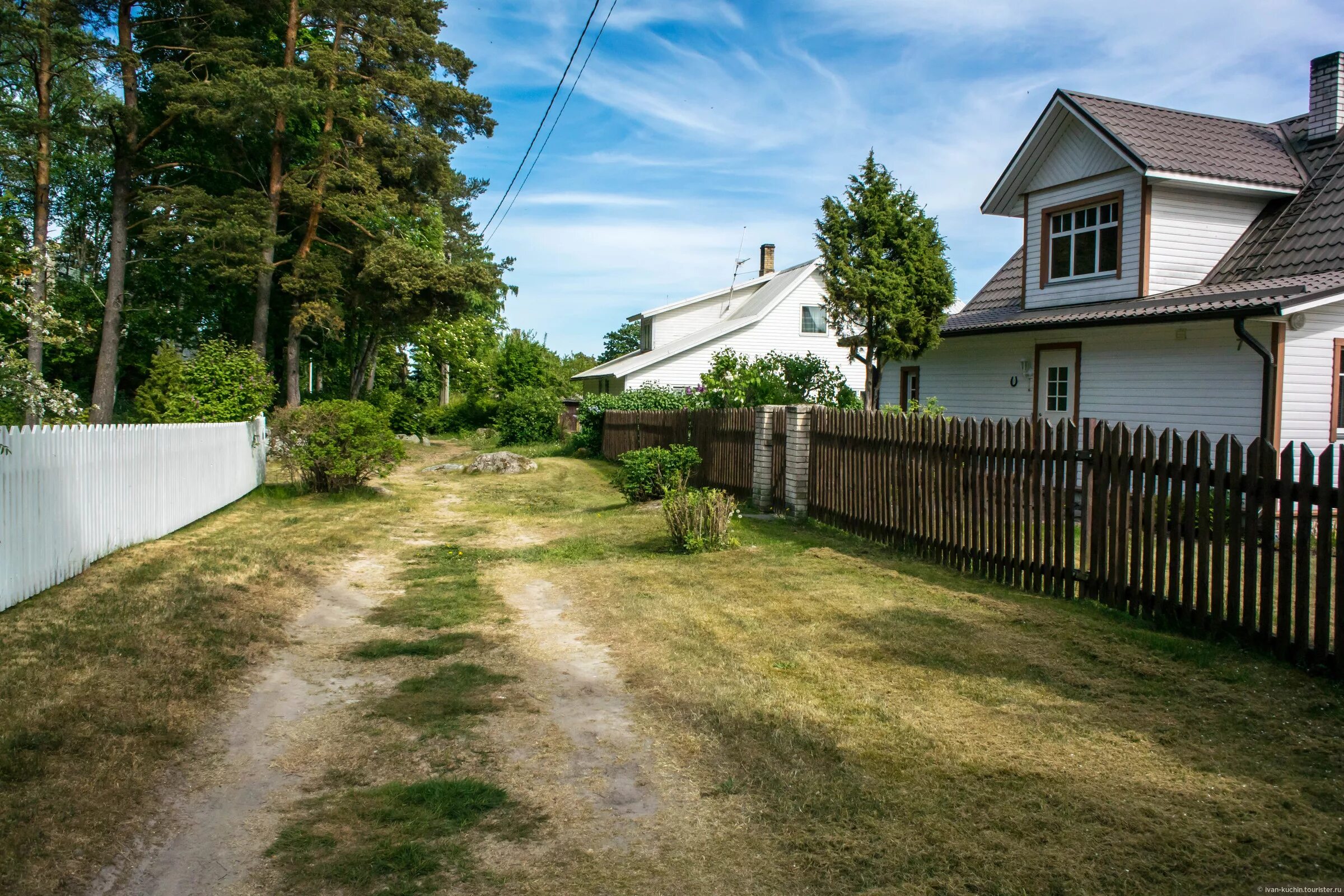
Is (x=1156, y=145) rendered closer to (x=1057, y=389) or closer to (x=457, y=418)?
(x=1057, y=389)

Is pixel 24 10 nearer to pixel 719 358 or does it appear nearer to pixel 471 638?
pixel 719 358

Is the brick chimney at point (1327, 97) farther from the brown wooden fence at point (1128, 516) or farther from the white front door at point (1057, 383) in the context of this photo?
the brown wooden fence at point (1128, 516)

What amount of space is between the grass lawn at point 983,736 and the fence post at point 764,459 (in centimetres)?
556

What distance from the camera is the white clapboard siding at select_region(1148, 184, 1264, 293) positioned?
14.9m

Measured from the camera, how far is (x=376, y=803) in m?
3.98

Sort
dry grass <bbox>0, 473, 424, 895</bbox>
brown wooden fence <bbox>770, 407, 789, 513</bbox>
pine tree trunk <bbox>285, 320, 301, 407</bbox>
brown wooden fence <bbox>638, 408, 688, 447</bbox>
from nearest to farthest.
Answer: dry grass <bbox>0, 473, 424, 895</bbox> → brown wooden fence <bbox>770, 407, 789, 513</bbox> → brown wooden fence <bbox>638, 408, 688, 447</bbox> → pine tree trunk <bbox>285, 320, 301, 407</bbox>

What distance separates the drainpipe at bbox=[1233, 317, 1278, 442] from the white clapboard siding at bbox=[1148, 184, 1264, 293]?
294cm

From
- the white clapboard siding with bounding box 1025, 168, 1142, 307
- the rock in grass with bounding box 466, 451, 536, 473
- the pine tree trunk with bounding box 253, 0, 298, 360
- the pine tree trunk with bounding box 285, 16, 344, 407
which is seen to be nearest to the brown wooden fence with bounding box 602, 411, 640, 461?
the rock in grass with bounding box 466, 451, 536, 473

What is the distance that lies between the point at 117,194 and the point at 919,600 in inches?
1006

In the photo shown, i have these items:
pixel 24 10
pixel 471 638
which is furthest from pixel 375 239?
pixel 471 638

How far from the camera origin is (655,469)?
1519 centimetres

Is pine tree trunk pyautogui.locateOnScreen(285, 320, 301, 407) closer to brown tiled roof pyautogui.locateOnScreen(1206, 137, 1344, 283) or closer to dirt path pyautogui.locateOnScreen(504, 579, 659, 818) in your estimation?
dirt path pyautogui.locateOnScreen(504, 579, 659, 818)

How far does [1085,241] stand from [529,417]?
22579mm

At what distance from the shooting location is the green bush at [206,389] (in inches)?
718
